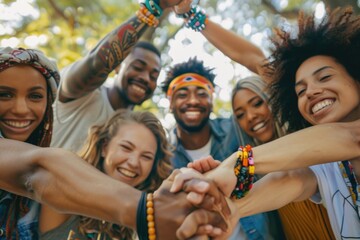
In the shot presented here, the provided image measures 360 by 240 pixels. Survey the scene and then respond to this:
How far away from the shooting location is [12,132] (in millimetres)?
2500

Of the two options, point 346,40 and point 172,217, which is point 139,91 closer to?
point 346,40

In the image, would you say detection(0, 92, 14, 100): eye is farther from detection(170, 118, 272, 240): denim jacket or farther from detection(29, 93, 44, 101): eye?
detection(170, 118, 272, 240): denim jacket

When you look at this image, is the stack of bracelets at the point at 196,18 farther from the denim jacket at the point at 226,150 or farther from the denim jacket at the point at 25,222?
the denim jacket at the point at 25,222

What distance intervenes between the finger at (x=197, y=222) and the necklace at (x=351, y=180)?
0.99 m

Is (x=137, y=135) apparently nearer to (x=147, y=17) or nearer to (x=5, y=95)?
(x=5, y=95)

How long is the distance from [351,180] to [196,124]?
7.49 feet

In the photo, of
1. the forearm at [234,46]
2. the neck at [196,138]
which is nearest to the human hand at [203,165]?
the forearm at [234,46]

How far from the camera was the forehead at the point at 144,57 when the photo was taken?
15.8 ft

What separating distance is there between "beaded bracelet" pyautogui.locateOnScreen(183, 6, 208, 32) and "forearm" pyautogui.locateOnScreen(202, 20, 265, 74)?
2.9 inches

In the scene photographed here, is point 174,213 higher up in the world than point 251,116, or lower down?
lower down

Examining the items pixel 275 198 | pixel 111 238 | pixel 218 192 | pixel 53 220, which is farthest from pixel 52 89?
pixel 275 198

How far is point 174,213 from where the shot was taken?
1959 millimetres

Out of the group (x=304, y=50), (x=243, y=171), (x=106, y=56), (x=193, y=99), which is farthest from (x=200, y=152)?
(x=243, y=171)

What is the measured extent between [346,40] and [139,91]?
2.57 m
